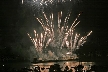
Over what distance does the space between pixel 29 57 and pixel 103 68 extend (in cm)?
6416

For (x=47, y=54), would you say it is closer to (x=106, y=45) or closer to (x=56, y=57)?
(x=56, y=57)

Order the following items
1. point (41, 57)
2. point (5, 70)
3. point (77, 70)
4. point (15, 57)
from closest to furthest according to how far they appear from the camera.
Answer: point (77, 70)
point (5, 70)
point (41, 57)
point (15, 57)

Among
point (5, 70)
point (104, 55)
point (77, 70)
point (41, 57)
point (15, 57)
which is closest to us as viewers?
point (77, 70)

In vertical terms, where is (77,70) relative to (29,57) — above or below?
below

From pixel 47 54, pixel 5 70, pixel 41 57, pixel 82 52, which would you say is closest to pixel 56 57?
pixel 47 54

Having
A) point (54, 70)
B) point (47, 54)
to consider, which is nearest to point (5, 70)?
point (54, 70)

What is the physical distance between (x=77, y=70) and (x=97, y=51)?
7160 cm

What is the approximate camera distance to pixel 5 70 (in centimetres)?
3656

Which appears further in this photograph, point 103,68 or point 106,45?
point 106,45

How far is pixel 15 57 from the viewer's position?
103m

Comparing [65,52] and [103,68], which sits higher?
[65,52]

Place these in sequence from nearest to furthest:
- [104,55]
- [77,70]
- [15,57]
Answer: [77,70]
[104,55]
[15,57]

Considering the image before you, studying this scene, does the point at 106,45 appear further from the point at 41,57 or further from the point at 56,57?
the point at 41,57

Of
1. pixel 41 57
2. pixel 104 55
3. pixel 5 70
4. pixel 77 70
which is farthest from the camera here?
pixel 104 55
